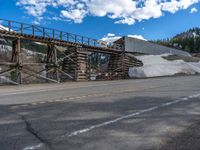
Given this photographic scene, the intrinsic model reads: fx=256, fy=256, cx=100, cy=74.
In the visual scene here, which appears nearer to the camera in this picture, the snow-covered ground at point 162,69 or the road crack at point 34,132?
the road crack at point 34,132

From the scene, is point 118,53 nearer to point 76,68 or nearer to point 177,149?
point 76,68

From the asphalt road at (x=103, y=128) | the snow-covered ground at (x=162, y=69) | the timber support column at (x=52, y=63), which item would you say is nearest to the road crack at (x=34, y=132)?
the asphalt road at (x=103, y=128)

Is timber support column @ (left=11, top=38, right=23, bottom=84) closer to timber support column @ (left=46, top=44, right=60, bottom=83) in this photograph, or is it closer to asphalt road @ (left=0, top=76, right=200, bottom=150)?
timber support column @ (left=46, top=44, right=60, bottom=83)

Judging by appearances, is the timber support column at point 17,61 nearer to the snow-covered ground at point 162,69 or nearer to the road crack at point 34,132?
the road crack at point 34,132

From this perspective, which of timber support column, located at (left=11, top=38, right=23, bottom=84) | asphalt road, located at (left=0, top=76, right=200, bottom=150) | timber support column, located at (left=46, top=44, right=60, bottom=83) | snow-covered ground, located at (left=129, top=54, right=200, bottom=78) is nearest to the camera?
asphalt road, located at (left=0, top=76, right=200, bottom=150)

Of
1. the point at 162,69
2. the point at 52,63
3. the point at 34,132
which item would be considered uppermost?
the point at 52,63

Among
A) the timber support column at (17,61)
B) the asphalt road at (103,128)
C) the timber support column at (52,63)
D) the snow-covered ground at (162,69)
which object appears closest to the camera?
the asphalt road at (103,128)

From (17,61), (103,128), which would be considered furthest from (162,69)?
(103,128)

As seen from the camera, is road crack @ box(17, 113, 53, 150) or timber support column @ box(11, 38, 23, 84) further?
timber support column @ box(11, 38, 23, 84)

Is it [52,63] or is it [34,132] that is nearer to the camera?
[34,132]

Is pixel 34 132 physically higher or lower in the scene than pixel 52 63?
lower

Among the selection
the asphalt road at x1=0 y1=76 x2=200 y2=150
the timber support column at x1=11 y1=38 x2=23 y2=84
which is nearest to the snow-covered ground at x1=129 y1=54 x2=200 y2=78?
the timber support column at x1=11 y1=38 x2=23 y2=84

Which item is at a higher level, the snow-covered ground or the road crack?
the snow-covered ground

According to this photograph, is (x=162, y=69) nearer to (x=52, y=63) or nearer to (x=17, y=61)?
(x=52, y=63)
